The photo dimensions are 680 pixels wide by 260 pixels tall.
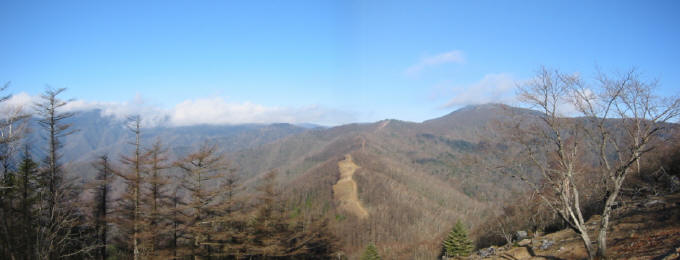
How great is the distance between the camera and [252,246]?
19.6m

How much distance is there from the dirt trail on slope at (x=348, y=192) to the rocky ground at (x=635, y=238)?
10176 cm

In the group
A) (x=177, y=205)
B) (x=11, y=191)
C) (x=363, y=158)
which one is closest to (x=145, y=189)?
(x=177, y=205)

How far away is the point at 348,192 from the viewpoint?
434 ft

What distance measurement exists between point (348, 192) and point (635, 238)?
123m

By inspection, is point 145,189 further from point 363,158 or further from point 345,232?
point 363,158

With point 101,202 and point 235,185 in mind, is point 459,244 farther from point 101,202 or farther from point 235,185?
point 101,202

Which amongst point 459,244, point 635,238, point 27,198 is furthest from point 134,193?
point 459,244

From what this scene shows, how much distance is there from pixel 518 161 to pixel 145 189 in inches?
813

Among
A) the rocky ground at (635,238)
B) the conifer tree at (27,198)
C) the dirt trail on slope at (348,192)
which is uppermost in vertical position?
the conifer tree at (27,198)

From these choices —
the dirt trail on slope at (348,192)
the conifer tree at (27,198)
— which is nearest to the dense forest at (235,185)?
the conifer tree at (27,198)

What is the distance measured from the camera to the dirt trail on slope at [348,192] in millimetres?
117188

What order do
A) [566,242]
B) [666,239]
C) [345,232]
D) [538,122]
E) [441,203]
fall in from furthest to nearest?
1. [441,203]
2. [345,232]
3. [566,242]
4. [538,122]
5. [666,239]

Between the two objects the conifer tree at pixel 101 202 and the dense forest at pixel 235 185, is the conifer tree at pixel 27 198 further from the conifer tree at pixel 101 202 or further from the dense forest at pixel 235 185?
the conifer tree at pixel 101 202

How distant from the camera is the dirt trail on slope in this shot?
117 metres
